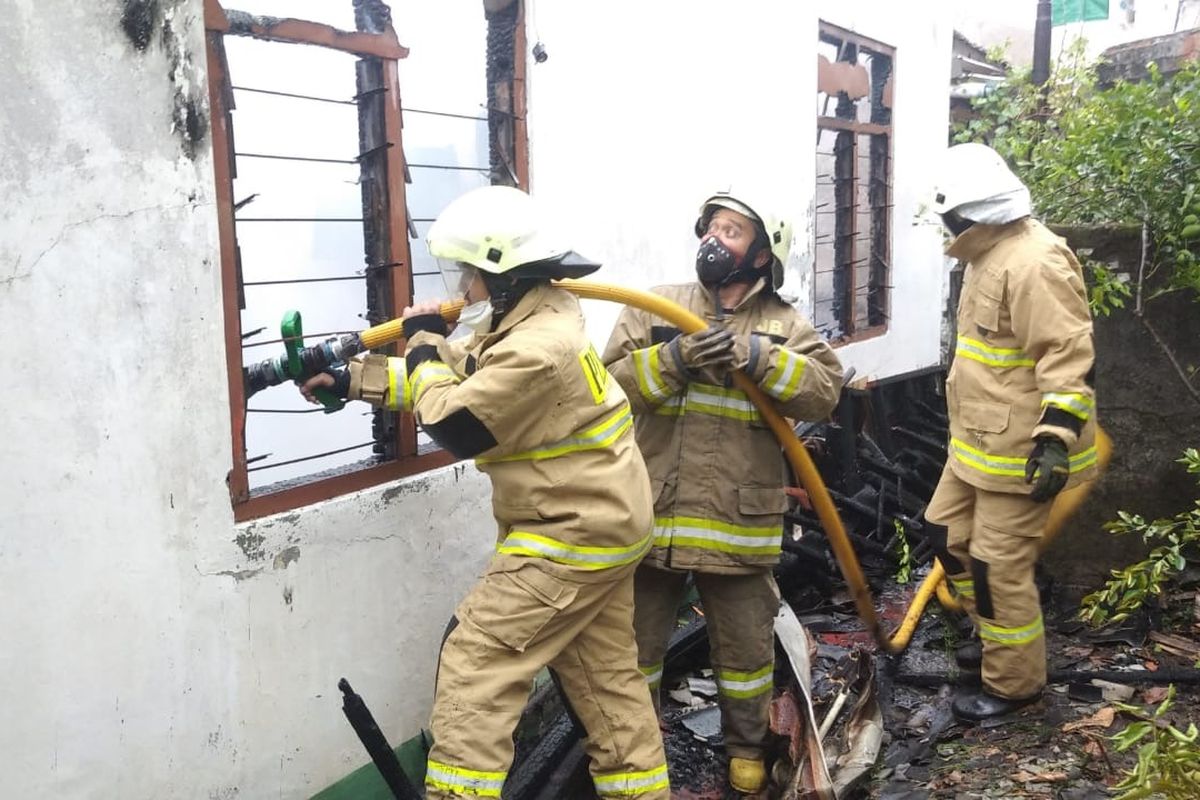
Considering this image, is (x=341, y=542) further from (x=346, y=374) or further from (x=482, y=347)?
(x=482, y=347)

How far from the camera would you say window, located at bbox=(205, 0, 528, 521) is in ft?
9.38

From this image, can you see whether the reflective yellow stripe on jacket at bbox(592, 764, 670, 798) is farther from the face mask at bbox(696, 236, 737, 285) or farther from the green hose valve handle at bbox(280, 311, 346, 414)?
the face mask at bbox(696, 236, 737, 285)

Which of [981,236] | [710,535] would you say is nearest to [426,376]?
[710,535]

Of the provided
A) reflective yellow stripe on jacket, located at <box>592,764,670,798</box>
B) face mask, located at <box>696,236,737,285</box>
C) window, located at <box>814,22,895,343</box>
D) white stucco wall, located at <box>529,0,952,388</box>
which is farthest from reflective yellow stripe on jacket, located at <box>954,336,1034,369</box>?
window, located at <box>814,22,895,343</box>

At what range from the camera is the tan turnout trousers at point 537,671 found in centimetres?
252

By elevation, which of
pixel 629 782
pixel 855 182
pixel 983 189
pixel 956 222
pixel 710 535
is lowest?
pixel 629 782

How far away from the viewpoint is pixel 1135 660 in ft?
13.9

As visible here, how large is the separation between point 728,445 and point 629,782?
1093mm

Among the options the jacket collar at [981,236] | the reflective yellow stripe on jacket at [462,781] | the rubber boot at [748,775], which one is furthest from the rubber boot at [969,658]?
the reflective yellow stripe on jacket at [462,781]

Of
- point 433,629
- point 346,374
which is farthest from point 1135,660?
point 346,374

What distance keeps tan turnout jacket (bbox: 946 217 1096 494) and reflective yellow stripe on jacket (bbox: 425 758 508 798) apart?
7.04ft

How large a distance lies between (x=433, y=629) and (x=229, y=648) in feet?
2.84

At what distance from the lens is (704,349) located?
3.08 meters

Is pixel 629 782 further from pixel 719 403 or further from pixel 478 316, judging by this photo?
pixel 478 316
